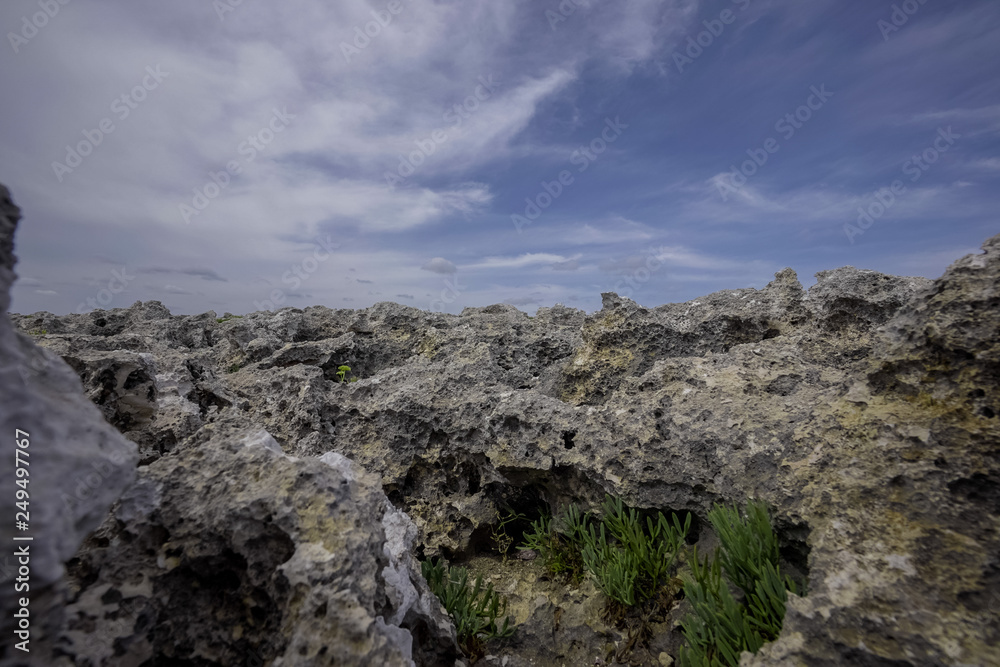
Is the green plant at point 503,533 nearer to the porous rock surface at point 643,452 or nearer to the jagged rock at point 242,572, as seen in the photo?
the porous rock surface at point 643,452

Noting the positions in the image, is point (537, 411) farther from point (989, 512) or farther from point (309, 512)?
point (989, 512)

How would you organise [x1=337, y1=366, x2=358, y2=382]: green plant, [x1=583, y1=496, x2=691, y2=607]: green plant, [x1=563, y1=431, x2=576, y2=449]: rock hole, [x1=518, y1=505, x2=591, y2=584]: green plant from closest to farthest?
[x1=583, y1=496, x2=691, y2=607]: green plant → [x1=518, y1=505, x2=591, y2=584]: green plant → [x1=563, y1=431, x2=576, y2=449]: rock hole → [x1=337, y1=366, x2=358, y2=382]: green plant

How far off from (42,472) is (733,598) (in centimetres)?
388

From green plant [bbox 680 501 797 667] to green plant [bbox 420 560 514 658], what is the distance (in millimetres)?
1517

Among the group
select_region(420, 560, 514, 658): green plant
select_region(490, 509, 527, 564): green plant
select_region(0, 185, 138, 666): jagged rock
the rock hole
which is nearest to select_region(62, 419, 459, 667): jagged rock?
select_region(0, 185, 138, 666): jagged rock

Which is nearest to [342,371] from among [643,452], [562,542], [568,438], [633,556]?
[568,438]

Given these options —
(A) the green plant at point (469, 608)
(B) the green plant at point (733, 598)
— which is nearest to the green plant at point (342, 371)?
(A) the green plant at point (469, 608)

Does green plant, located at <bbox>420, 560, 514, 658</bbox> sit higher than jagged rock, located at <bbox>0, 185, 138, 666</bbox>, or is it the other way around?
jagged rock, located at <bbox>0, 185, 138, 666</bbox>

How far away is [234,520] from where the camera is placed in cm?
287

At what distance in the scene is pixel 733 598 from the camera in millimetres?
3484

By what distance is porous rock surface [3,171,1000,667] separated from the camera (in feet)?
8.70

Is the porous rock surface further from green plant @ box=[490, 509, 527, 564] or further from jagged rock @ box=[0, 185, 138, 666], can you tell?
jagged rock @ box=[0, 185, 138, 666]

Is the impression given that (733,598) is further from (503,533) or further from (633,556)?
(503,533)

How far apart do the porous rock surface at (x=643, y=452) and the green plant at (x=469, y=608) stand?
7.7 inches
